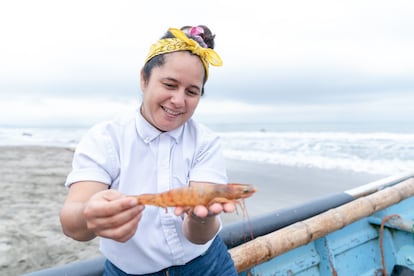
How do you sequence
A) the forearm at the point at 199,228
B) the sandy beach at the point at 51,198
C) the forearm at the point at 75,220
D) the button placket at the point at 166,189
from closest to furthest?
1. the forearm at the point at 75,220
2. the forearm at the point at 199,228
3. the button placket at the point at 166,189
4. the sandy beach at the point at 51,198

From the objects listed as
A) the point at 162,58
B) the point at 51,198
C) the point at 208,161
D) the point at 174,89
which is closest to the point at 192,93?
the point at 174,89

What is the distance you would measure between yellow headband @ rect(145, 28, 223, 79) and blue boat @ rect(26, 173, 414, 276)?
1671mm

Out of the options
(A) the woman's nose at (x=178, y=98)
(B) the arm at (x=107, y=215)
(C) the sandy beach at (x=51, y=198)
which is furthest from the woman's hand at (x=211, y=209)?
(C) the sandy beach at (x=51, y=198)

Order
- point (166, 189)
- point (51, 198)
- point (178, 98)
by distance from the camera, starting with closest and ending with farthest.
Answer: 1. point (178, 98)
2. point (166, 189)
3. point (51, 198)

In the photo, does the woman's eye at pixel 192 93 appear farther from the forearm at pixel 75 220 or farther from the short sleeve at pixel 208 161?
the forearm at pixel 75 220

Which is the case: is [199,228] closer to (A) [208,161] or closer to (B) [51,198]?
(A) [208,161]

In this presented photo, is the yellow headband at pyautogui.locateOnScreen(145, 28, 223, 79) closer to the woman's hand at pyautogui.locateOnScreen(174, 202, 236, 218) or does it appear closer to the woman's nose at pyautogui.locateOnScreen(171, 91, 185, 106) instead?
the woman's nose at pyautogui.locateOnScreen(171, 91, 185, 106)

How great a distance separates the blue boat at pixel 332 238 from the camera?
120 inches

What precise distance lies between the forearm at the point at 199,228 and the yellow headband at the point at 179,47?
0.82m

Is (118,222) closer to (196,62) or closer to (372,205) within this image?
(196,62)

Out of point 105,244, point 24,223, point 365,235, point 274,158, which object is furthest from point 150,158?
point 274,158

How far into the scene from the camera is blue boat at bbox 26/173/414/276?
3051 mm

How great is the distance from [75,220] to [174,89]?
78cm

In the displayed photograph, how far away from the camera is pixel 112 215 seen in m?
1.32
